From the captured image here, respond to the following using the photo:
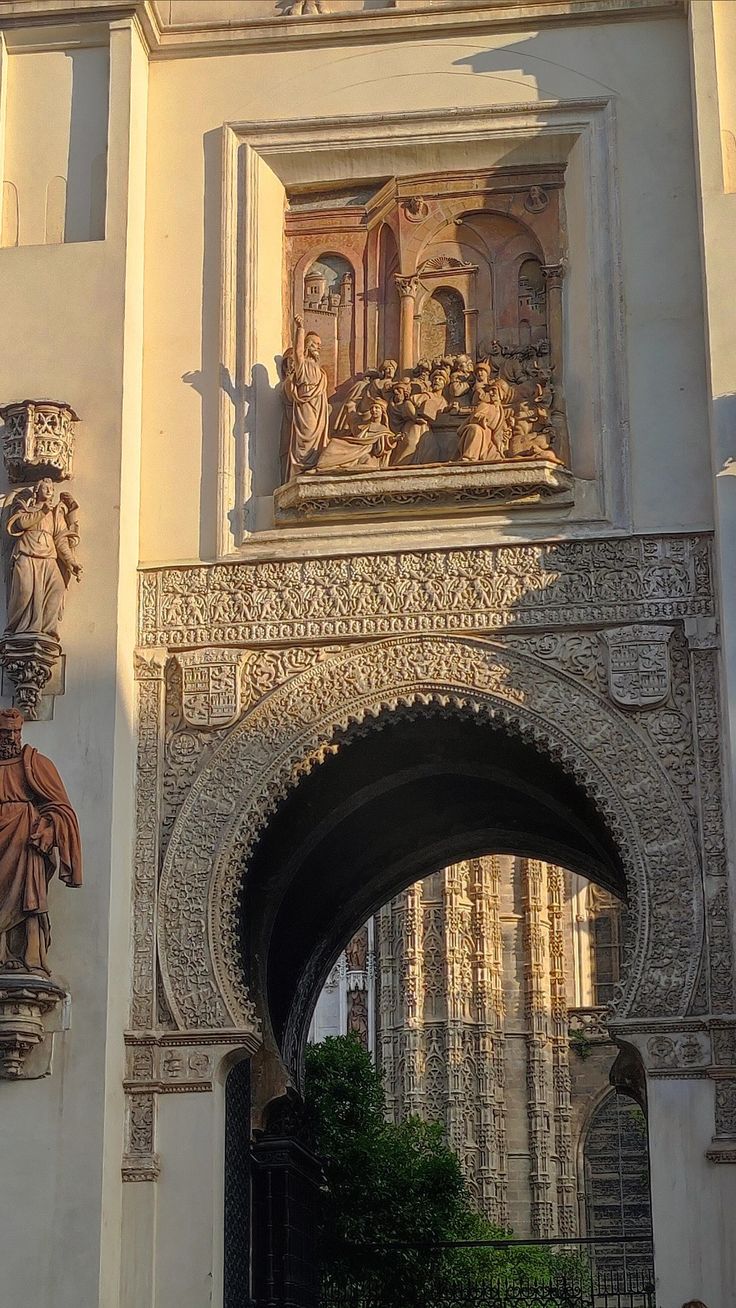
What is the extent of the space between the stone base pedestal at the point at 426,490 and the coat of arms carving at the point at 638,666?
879 mm

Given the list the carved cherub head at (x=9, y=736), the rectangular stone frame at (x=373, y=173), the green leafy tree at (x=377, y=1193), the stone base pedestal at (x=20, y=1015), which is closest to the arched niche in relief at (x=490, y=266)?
the rectangular stone frame at (x=373, y=173)

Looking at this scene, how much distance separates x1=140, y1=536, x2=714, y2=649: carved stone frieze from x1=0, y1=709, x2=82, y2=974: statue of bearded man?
123 cm

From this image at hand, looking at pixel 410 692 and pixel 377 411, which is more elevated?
pixel 377 411

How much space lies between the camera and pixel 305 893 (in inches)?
564

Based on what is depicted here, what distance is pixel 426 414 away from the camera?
12.5m

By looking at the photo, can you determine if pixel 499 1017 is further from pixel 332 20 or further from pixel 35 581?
pixel 35 581

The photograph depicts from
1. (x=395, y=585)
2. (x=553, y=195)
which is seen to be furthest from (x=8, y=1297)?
(x=553, y=195)

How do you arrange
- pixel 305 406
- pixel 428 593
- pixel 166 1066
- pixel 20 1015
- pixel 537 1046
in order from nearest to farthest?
pixel 20 1015
pixel 166 1066
pixel 428 593
pixel 305 406
pixel 537 1046

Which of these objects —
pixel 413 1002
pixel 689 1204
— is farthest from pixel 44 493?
pixel 413 1002

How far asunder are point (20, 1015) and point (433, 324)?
4.74 m

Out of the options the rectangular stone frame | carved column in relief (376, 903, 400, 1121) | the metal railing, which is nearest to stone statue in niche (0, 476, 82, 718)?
the rectangular stone frame

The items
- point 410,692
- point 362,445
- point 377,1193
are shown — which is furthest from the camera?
point 377,1193

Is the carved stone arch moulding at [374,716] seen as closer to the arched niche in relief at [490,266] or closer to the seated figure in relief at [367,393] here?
the seated figure in relief at [367,393]

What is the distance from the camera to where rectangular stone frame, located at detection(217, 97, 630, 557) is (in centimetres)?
1226
